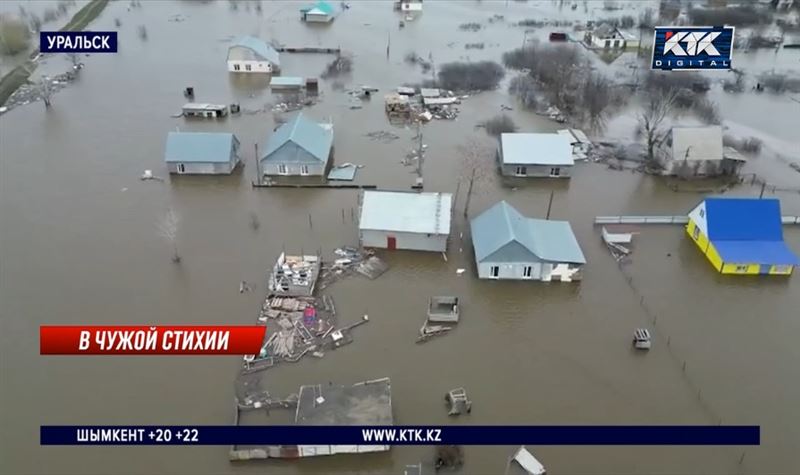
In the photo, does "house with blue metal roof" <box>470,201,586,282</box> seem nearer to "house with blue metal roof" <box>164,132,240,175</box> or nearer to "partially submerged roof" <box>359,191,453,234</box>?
"partially submerged roof" <box>359,191,453,234</box>

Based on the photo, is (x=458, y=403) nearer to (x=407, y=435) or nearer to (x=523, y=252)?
(x=407, y=435)

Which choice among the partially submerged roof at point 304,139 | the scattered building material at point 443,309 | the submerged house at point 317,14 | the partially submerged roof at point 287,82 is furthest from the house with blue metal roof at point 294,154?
the submerged house at point 317,14

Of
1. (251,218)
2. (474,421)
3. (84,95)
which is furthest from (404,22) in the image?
(474,421)

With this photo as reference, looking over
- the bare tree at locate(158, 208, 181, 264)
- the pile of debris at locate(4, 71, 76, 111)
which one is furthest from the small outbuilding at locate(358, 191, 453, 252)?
the pile of debris at locate(4, 71, 76, 111)

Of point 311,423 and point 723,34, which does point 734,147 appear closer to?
point 723,34

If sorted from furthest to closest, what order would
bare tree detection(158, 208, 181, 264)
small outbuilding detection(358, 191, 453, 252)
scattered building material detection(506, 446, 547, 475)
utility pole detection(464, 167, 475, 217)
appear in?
utility pole detection(464, 167, 475, 217), bare tree detection(158, 208, 181, 264), small outbuilding detection(358, 191, 453, 252), scattered building material detection(506, 446, 547, 475)

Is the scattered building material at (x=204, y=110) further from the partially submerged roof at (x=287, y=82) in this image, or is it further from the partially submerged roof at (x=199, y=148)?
the partially submerged roof at (x=199, y=148)

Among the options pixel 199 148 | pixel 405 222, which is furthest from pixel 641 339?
pixel 199 148
